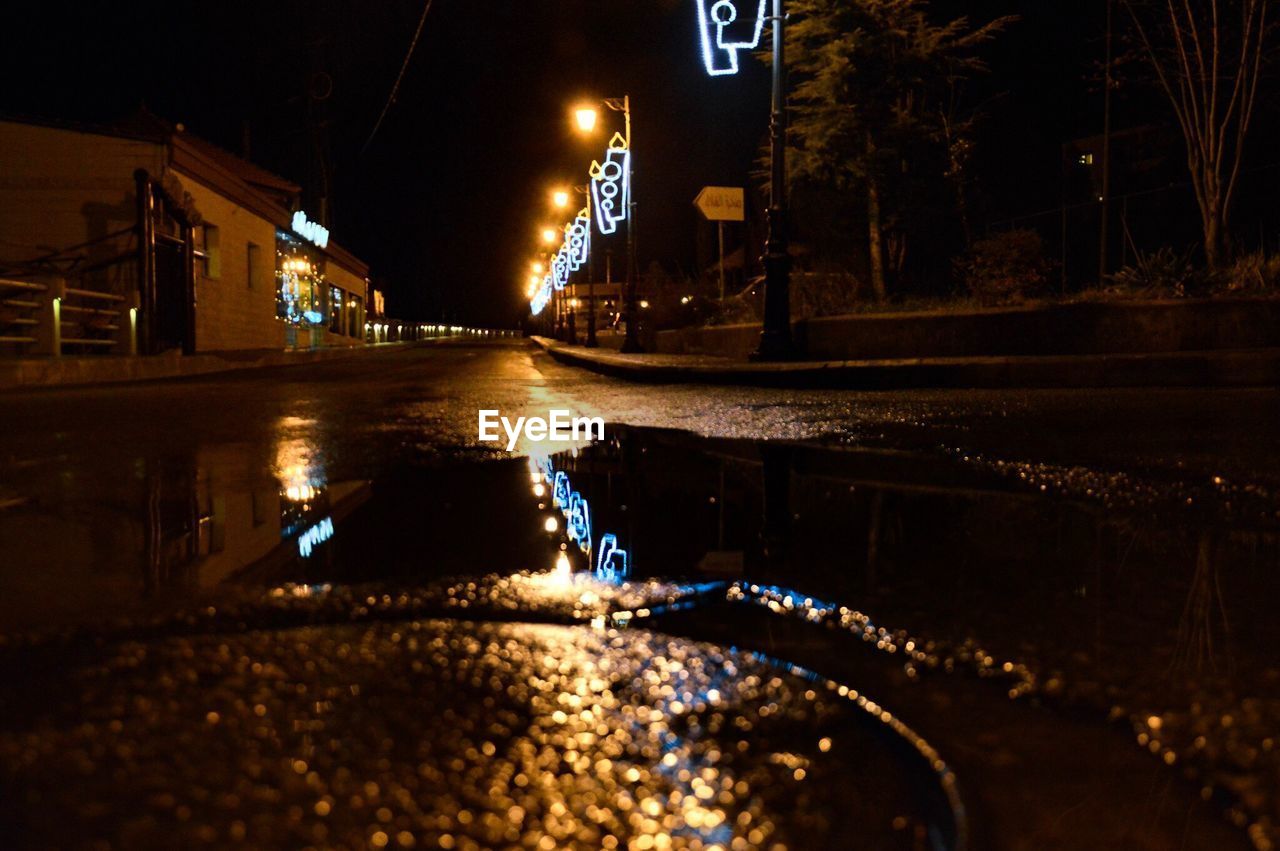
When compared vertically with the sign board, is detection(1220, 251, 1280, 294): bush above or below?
below

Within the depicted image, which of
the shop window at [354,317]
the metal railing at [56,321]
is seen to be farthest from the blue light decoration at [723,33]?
the shop window at [354,317]

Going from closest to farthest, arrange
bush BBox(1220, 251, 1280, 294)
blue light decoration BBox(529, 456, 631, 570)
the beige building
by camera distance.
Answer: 1. blue light decoration BBox(529, 456, 631, 570)
2. bush BBox(1220, 251, 1280, 294)
3. the beige building

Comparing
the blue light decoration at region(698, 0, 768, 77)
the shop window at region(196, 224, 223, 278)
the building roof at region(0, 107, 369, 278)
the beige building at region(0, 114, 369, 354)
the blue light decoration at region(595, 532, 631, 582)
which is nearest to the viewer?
the blue light decoration at region(595, 532, 631, 582)

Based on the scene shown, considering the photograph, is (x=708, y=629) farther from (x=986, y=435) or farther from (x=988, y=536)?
(x=986, y=435)

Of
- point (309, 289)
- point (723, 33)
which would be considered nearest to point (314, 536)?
point (723, 33)

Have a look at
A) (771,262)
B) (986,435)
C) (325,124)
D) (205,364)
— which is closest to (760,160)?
(771,262)

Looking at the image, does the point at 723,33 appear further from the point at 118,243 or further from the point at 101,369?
the point at 118,243

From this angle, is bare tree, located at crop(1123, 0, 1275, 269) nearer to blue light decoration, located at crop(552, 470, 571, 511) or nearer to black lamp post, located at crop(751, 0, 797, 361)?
black lamp post, located at crop(751, 0, 797, 361)

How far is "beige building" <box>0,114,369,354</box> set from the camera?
73.3 ft

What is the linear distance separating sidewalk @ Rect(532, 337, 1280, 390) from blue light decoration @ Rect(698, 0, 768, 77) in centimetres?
567

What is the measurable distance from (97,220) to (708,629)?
27660 mm

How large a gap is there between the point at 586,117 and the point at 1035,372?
20060mm

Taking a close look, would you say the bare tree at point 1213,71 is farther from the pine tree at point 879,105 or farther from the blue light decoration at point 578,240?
the blue light decoration at point 578,240

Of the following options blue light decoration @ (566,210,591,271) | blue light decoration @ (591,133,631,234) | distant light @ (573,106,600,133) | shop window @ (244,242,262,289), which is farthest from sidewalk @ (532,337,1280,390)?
blue light decoration @ (566,210,591,271)
